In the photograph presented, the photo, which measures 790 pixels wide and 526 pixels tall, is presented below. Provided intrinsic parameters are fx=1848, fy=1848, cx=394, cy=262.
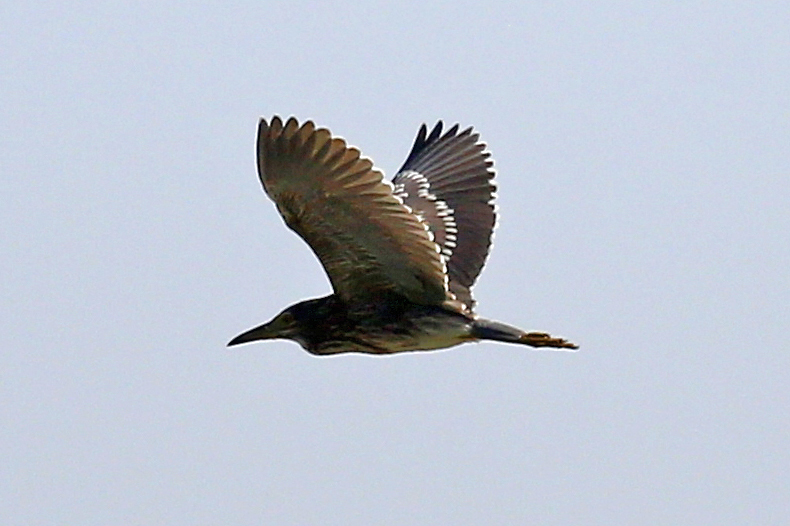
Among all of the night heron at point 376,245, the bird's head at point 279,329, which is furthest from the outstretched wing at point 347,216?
the bird's head at point 279,329

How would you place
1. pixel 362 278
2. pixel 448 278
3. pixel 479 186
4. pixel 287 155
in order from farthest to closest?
1. pixel 479 186
2. pixel 448 278
3. pixel 362 278
4. pixel 287 155

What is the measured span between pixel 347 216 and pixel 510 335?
5.78 ft

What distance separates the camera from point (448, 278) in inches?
549

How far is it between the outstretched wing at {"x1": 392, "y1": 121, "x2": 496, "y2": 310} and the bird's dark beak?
1283mm

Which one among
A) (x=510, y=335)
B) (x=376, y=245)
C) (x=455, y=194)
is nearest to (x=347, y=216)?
(x=376, y=245)

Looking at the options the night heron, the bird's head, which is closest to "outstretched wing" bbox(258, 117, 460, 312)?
the night heron

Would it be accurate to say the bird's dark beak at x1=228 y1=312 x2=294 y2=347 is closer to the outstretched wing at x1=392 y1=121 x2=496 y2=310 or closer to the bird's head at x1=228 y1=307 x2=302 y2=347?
the bird's head at x1=228 y1=307 x2=302 y2=347

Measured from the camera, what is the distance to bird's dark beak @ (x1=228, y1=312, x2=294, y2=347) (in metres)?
13.6

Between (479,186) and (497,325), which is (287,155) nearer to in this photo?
(497,325)

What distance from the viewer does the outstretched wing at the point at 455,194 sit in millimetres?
14367

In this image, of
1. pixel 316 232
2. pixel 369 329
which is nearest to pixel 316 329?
pixel 369 329

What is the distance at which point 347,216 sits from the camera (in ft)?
39.9

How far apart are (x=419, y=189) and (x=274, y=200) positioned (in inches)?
145

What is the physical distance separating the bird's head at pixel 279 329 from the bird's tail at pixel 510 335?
1.35 metres
